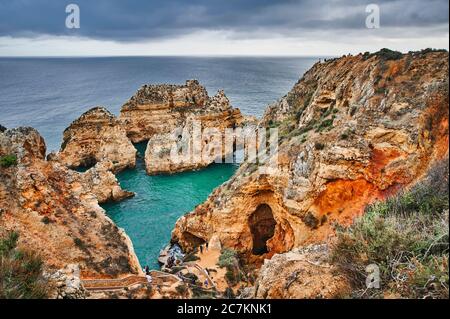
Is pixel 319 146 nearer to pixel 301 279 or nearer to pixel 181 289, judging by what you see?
pixel 181 289

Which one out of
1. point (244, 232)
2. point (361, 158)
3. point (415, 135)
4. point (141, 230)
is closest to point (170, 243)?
point (141, 230)

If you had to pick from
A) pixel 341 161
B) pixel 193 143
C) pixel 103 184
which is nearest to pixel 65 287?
pixel 341 161

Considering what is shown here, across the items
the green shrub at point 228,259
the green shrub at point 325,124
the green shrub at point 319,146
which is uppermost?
the green shrub at point 325,124

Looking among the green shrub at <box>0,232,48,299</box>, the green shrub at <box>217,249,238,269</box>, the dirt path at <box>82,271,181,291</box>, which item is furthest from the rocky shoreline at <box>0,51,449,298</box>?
the dirt path at <box>82,271,181,291</box>

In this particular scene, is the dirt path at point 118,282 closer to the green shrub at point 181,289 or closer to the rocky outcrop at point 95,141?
the green shrub at point 181,289

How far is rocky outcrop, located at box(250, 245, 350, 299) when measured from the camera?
10.2 metres

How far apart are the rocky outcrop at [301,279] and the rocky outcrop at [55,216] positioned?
343 inches

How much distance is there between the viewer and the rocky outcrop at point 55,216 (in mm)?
17625

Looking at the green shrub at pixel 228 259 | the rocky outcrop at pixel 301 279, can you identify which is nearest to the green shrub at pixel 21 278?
the rocky outcrop at pixel 301 279

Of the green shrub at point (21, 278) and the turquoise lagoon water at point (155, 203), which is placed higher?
the green shrub at point (21, 278)

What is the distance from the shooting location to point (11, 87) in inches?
4924

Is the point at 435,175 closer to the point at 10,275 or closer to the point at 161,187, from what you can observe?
the point at 10,275

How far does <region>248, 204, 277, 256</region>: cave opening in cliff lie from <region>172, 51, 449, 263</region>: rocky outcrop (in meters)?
0.08

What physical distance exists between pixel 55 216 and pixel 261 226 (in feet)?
48.7
